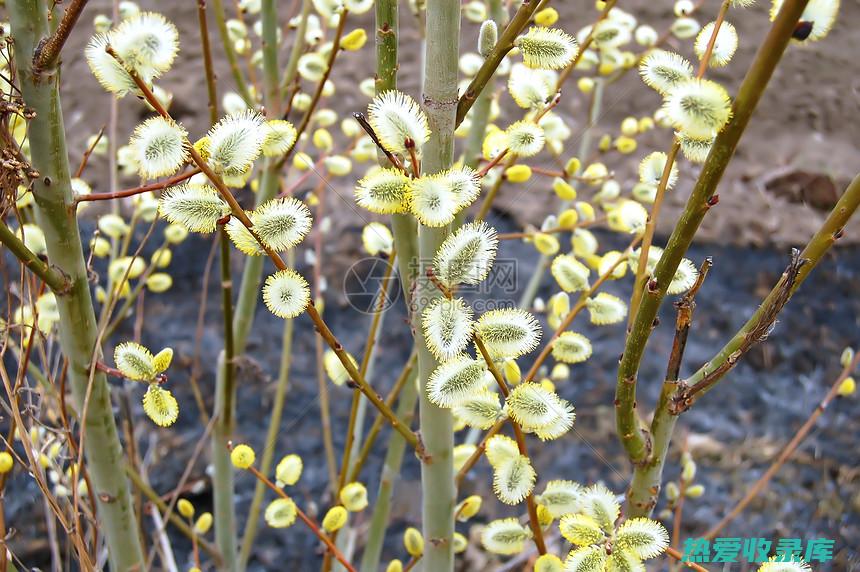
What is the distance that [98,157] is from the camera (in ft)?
5.78

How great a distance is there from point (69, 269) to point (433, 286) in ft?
0.91

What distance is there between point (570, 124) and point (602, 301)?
4.26 ft

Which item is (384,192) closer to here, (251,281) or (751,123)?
(251,281)

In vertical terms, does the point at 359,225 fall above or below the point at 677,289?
above

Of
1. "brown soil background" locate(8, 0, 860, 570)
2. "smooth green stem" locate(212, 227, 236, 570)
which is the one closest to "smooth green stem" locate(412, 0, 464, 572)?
"smooth green stem" locate(212, 227, 236, 570)

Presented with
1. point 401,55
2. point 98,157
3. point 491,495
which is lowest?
point 491,495

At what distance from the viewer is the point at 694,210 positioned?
16.8 inches

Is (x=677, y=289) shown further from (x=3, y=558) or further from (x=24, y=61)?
(x=3, y=558)

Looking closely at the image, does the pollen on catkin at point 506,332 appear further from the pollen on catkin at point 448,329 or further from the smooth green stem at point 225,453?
the smooth green stem at point 225,453

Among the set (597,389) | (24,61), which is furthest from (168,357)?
(597,389)

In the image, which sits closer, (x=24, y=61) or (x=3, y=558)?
(x=24, y=61)

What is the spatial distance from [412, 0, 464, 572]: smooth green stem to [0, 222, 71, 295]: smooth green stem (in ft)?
0.87

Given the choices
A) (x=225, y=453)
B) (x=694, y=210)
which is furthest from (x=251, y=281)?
(x=694, y=210)

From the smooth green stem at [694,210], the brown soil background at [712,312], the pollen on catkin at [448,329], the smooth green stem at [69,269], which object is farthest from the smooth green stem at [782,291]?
the brown soil background at [712,312]
